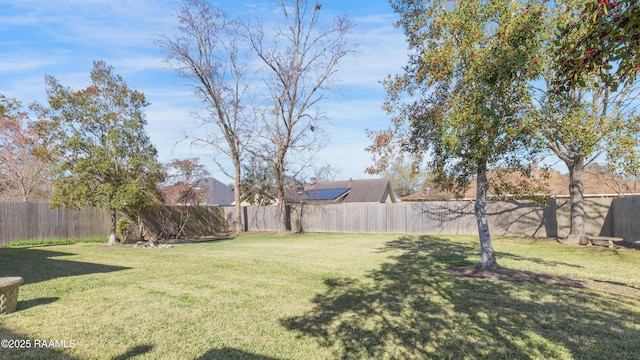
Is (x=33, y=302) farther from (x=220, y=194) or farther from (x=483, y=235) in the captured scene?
(x=220, y=194)

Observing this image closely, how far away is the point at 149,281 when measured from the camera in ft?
23.6

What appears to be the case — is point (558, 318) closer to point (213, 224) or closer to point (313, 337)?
point (313, 337)

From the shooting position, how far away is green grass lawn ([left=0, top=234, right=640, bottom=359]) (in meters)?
3.77

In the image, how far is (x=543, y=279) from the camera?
7160 millimetres

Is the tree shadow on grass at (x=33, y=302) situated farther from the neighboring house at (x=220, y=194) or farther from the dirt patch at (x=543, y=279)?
the neighboring house at (x=220, y=194)

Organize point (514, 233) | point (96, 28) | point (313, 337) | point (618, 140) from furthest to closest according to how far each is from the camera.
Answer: point (514, 233), point (96, 28), point (618, 140), point (313, 337)

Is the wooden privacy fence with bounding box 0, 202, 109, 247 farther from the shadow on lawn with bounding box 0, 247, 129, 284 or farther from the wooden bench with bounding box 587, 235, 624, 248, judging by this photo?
the wooden bench with bounding box 587, 235, 624, 248

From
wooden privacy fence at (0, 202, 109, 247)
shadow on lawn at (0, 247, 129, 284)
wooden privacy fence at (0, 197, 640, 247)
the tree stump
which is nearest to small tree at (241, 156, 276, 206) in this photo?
wooden privacy fence at (0, 197, 640, 247)

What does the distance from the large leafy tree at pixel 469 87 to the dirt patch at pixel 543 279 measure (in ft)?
1.12

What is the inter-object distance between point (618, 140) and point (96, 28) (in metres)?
15.3

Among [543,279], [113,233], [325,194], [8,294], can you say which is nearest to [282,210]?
[113,233]

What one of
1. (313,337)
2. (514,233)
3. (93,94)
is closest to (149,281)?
(313,337)

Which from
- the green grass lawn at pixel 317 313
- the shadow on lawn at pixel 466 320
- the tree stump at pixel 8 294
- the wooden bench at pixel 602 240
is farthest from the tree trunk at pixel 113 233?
the wooden bench at pixel 602 240

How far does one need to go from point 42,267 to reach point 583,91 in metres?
17.0
